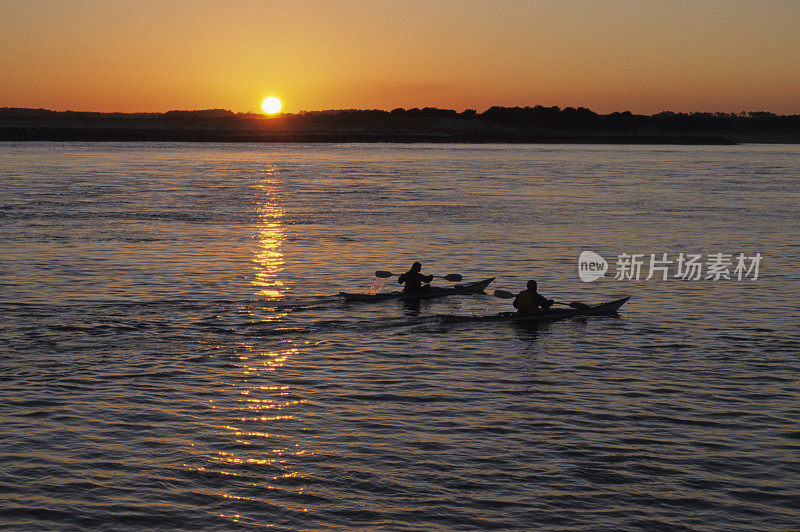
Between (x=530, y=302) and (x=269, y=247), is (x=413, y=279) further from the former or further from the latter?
(x=269, y=247)

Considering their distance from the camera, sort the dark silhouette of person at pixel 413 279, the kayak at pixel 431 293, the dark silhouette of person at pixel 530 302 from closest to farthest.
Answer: the dark silhouette of person at pixel 530 302
the kayak at pixel 431 293
the dark silhouette of person at pixel 413 279

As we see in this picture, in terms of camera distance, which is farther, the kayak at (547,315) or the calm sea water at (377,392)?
the kayak at (547,315)

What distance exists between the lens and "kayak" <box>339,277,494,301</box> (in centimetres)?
2939

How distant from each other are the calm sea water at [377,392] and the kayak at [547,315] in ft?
1.05

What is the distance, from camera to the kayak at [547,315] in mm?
26766

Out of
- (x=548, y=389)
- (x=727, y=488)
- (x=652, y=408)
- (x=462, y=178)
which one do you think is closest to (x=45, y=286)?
(x=548, y=389)

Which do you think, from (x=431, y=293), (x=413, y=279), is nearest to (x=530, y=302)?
(x=413, y=279)

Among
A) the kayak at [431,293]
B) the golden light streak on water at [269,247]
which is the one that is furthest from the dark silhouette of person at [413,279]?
the golden light streak on water at [269,247]

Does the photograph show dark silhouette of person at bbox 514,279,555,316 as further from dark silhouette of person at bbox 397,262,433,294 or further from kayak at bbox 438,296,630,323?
dark silhouette of person at bbox 397,262,433,294

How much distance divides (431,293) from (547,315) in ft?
16.5

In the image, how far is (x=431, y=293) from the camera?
3094cm

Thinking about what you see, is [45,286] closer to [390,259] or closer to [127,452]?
[390,259]

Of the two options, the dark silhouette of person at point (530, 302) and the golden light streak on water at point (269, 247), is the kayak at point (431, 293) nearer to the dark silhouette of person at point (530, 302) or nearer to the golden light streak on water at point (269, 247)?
the golden light streak on water at point (269, 247)

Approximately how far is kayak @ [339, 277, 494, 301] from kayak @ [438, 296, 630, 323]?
8.95 ft
